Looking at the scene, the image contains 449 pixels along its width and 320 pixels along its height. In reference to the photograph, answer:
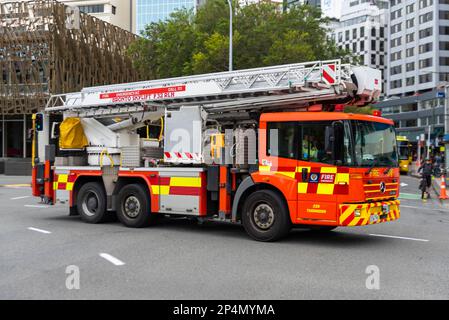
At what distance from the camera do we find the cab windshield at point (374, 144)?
9.36m

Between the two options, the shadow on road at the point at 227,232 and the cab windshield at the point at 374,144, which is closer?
the cab windshield at the point at 374,144

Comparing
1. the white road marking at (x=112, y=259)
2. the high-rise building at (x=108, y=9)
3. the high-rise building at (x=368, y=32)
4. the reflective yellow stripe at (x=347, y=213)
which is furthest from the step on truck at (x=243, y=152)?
the high-rise building at (x=368, y=32)

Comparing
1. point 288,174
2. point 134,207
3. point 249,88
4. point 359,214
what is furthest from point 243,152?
point 134,207

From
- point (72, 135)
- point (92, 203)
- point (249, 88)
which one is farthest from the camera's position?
point (72, 135)

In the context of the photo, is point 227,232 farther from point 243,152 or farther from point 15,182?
point 15,182

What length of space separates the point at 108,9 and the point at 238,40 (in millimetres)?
71386

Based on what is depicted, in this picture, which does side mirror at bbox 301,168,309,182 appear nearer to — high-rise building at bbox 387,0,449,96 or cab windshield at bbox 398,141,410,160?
cab windshield at bbox 398,141,410,160

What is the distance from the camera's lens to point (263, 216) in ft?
32.6

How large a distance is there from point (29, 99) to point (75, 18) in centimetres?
734

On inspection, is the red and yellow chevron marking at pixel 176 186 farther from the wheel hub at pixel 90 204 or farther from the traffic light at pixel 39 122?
the traffic light at pixel 39 122

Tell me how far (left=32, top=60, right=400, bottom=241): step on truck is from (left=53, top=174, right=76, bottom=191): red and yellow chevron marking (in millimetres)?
40

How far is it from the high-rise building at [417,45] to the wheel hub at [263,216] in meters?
76.4

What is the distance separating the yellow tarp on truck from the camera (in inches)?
527

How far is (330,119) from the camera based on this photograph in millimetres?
9352
